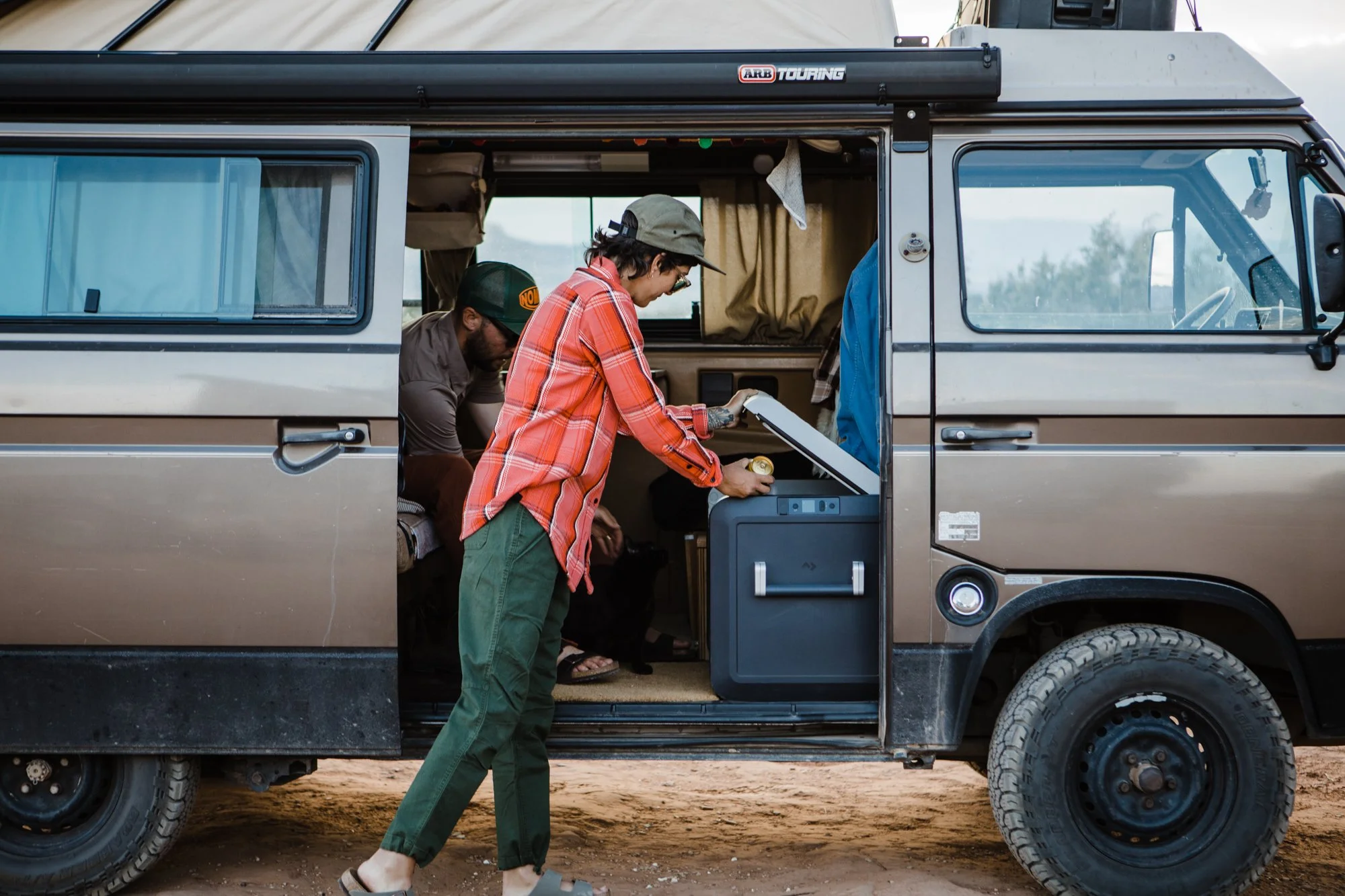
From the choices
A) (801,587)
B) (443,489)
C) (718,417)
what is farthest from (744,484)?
(443,489)

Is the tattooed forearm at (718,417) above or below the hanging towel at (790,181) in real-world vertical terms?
below

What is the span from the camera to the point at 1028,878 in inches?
152

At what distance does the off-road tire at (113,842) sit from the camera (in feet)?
11.6

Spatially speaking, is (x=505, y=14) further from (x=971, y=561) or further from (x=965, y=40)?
(x=971, y=561)

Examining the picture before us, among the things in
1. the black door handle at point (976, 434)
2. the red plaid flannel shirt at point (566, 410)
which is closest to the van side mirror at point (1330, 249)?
the black door handle at point (976, 434)

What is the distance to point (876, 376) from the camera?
3639 millimetres

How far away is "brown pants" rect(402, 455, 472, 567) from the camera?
13.8ft

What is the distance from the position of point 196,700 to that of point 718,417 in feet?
5.99

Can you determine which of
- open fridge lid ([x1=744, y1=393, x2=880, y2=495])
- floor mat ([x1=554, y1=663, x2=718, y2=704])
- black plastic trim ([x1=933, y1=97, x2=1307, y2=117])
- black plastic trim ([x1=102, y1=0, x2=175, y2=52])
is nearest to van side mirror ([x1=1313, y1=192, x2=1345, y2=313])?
black plastic trim ([x1=933, y1=97, x2=1307, y2=117])

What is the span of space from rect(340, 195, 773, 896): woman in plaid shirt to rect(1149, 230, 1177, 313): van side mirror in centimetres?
141

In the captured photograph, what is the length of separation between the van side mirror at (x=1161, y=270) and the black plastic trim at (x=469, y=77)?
70 centimetres

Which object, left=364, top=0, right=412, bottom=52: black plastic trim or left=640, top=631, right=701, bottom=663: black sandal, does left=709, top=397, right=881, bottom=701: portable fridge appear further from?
left=364, top=0, right=412, bottom=52: black plastic trim

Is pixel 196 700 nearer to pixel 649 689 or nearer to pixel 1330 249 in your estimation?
pixel 649 689

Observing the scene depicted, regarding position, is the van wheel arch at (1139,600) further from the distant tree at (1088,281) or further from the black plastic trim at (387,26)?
the black plastic trim at (387,26)
